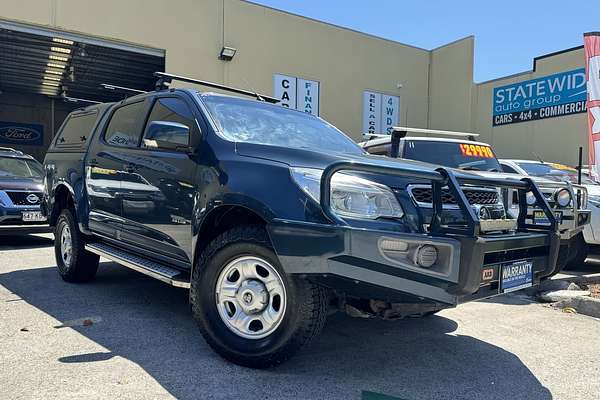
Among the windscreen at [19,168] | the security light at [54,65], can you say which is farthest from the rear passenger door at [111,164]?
the security light at [54,65]

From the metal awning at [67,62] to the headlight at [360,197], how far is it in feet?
44.3

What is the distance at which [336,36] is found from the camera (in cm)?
1877

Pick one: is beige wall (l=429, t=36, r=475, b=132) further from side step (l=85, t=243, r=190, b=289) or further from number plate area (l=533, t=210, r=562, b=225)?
side step (l=85, t=243, r=190, b=289)

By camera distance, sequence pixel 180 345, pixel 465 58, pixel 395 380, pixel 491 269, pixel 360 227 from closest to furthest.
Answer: pixel 360 227
pixel 491 269
pixel 395 380
pixel 180 345
pixel 465 58

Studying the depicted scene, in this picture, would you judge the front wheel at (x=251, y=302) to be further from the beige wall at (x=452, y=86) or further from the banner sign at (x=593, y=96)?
the beige wall at (x=452, y=86)

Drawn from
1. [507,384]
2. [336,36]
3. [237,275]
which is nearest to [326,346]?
[237,275]

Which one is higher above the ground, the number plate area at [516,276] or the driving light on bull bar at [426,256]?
the driving light on bull bar at [426,256]

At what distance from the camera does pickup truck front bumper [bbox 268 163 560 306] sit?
2.80 m

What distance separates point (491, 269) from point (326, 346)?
1371 millimetres

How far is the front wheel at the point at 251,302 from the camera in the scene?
3.04m

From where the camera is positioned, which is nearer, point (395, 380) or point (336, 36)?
point (395, 380)

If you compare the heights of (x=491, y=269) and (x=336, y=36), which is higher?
(x=336, y=36)

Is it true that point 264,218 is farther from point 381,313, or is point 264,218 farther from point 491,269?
point 491,269

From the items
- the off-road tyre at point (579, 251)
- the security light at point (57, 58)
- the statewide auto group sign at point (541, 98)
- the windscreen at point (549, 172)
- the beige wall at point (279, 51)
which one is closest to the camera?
the off-road tyre at point (579, 251)
